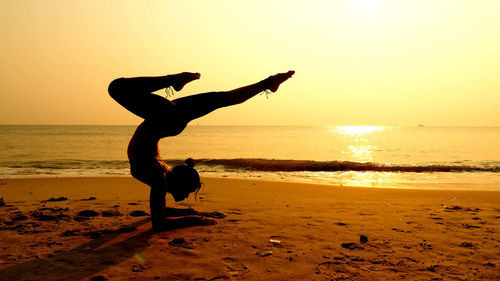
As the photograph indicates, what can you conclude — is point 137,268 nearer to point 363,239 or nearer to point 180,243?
point 180,243

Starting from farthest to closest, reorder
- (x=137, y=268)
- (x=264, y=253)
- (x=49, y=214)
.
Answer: (x=49, y=214)
(x=264, y=253)
(x=137, y=268)

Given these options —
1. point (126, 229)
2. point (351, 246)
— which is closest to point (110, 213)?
point (126, 229)

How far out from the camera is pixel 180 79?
480 centimetres

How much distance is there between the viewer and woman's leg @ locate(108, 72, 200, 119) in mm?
4520

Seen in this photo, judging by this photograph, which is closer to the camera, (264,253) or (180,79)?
(264,253)

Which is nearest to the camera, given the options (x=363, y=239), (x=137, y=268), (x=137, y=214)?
(x=137, y=268)

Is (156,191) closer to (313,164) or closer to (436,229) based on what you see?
(436,229)

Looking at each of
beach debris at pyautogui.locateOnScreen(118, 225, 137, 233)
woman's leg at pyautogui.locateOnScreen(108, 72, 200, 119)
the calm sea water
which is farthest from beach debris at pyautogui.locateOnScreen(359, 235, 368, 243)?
the calm sea water

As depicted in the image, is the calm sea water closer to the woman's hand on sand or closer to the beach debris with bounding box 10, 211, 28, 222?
the woman's hand on sand

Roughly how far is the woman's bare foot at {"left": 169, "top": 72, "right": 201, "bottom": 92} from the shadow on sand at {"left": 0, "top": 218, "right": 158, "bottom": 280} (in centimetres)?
218

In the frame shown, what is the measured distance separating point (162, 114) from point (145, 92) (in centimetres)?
37

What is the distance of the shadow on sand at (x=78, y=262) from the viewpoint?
3449 millimetres

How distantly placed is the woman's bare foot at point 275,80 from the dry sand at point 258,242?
7.25ft

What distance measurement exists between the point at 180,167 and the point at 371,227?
322 centimetres
